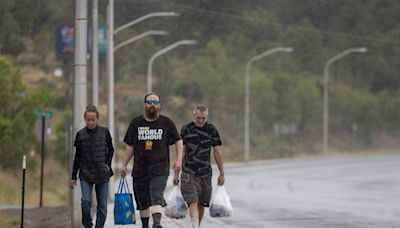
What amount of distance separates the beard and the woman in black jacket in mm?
792

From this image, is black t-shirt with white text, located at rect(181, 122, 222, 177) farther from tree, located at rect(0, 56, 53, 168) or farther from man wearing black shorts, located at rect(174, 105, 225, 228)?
tree, located at rect(0, 56, 53, 168)

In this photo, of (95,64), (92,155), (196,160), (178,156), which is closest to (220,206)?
(196,160)

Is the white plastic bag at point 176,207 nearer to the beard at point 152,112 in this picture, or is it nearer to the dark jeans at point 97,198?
the dark jeans at point 97,198

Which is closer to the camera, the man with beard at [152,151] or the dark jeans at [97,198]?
the man with beard at [152,151]

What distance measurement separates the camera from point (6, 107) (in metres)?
51.3

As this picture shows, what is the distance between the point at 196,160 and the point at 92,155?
4.34 feet


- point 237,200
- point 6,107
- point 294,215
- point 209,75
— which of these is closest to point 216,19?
point 209,75

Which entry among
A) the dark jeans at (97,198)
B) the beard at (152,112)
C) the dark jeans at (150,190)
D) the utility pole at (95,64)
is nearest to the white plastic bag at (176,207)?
the dark jeans at (150,190)

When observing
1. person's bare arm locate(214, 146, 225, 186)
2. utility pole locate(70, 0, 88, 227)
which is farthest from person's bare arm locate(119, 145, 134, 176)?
utility pole locate(70, 0, 88, 227)

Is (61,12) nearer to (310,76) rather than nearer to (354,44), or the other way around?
(310,76)

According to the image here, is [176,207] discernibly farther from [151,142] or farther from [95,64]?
[95,64]

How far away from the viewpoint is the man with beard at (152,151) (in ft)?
51.7

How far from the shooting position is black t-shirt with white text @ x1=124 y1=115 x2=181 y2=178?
15.8m

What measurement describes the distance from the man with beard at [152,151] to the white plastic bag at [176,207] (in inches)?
25.1
